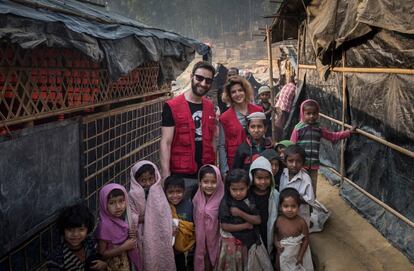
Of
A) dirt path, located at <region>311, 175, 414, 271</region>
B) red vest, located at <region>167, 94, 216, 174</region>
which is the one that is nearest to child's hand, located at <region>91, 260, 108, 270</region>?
red vest, located at <region>167, 94, 216, 174</region>

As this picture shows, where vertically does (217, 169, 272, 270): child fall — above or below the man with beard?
below

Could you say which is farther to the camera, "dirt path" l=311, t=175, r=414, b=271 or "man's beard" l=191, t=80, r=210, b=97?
"dirt path" l=311, t=175, r=414, b=271

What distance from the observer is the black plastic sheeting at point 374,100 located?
3.75 metres

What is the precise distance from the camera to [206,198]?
337 cm

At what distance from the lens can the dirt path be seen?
3695 mm

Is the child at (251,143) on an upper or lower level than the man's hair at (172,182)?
upper

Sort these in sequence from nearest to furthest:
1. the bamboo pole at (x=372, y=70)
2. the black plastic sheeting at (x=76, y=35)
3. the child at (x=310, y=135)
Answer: the black plastic sheeting at (x=76, y=35) → the bamboo pole at (x=372, y=70) → the child at (x=310, y=135)

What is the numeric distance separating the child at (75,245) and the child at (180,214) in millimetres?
733

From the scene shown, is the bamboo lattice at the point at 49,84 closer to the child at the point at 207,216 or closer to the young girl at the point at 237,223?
the child at the point at 207,216

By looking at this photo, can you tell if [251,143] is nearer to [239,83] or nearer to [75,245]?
[239,83]

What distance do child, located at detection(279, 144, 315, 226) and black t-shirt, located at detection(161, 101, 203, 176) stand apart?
96 cm

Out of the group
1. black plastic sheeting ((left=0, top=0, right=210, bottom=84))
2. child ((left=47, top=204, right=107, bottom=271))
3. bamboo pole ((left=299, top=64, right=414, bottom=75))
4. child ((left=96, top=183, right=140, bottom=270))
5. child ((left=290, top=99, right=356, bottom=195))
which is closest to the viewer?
black plastic sheeting ((left=0, top=0, right=210, bottom=84))

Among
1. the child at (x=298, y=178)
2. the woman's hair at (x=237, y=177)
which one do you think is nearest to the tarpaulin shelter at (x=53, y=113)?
the woman's hair at (x=237, y=177)

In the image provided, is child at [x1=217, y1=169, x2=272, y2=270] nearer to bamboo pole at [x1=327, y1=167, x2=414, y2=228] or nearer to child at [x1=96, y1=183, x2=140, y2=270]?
child at [x1=96, y1=183, x2=140, y2=270]
